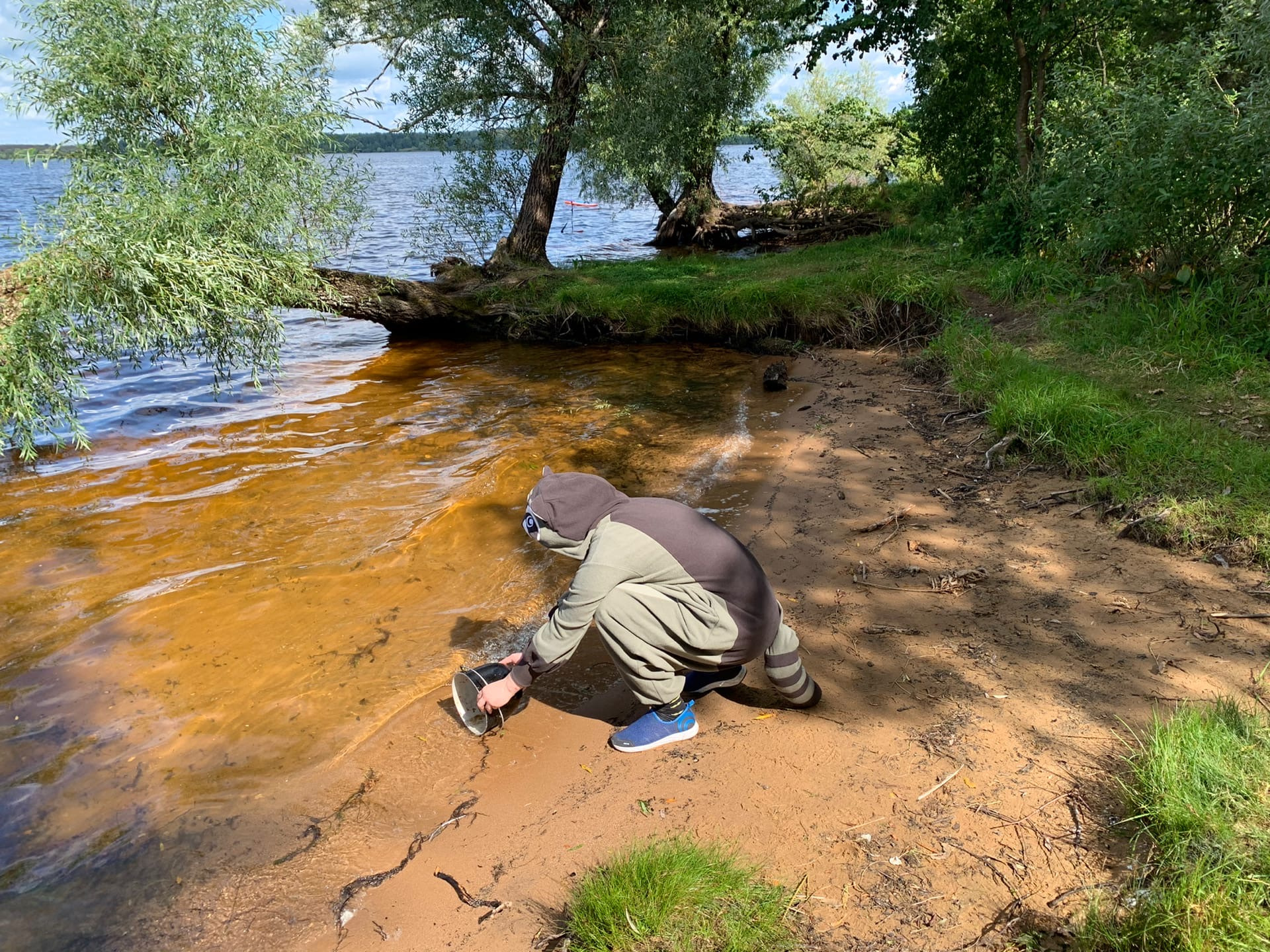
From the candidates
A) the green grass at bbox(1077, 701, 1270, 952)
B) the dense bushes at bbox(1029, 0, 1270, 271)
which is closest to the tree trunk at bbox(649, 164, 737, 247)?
the dense bushes at bbox(1029, 0, 1270, 271)

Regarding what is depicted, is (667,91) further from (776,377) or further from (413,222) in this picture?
(413,222)

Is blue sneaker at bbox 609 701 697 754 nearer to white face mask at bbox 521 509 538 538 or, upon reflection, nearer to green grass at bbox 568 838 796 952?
green grass at bbox 568 838 796 952

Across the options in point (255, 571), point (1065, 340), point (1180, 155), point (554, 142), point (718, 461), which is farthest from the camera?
point (554, 142)

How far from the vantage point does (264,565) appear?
5.82 m

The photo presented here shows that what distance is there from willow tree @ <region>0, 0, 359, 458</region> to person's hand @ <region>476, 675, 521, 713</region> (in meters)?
5.14

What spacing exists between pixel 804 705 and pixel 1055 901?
1.40 metres

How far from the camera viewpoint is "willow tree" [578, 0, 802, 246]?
12.7 m

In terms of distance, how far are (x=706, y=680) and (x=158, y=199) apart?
6.43 m

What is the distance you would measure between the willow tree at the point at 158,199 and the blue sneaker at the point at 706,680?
18.5 ft

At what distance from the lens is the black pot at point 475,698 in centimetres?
383

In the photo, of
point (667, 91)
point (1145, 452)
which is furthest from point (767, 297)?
point (1145, 452)

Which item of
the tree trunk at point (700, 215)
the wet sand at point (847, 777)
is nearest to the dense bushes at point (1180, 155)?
the wet sand at point (847, 777)

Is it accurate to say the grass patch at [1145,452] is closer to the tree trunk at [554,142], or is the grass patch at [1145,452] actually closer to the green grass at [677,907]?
the green grass at [677,907]

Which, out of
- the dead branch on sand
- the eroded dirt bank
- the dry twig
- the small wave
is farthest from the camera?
the small wave
